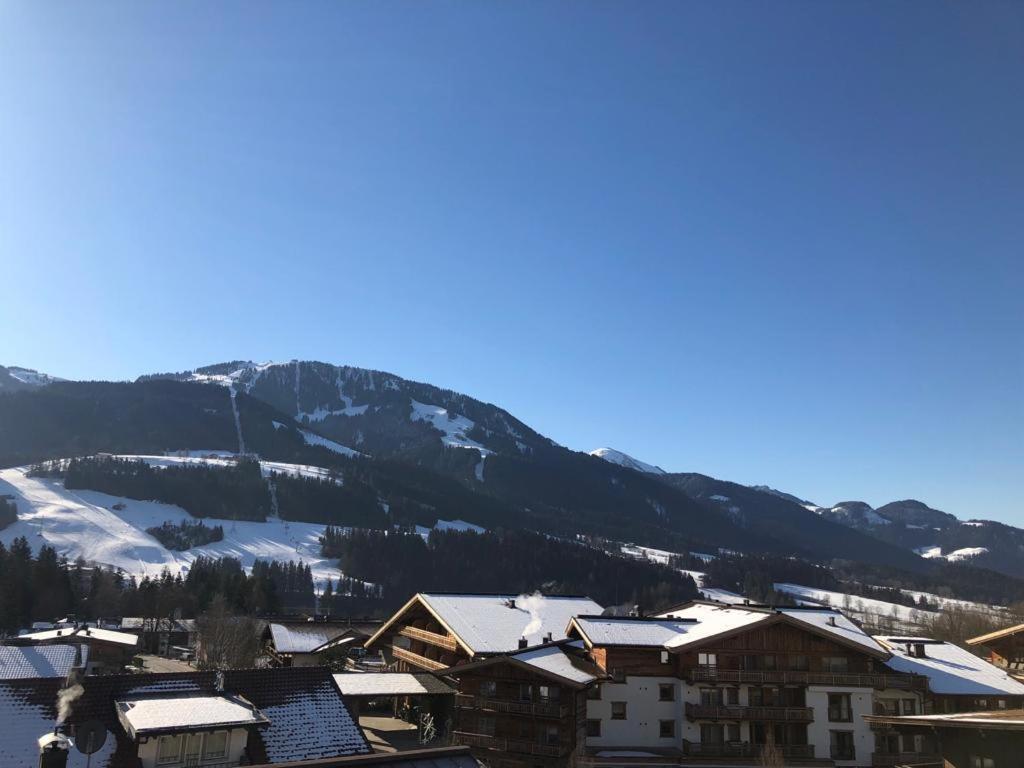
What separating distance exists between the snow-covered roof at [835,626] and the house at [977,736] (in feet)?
95.4

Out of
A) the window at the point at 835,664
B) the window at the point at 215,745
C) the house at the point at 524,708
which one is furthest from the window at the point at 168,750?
the window at the point at 835,664

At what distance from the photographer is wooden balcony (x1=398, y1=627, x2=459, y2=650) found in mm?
53062

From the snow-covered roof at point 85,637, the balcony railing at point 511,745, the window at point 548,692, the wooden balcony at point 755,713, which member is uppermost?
the window at point 548,692

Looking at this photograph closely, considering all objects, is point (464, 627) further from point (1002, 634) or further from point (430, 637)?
point (1002, 634)

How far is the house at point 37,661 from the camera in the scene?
125 feet

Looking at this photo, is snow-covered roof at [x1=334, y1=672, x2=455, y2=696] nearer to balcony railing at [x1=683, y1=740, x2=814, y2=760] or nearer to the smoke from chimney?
balcony railing at [x1=683, y1=740, x2=814, y2=760]

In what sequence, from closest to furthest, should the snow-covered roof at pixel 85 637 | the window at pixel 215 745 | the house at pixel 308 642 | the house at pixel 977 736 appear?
the house at pixel 977 736 → the window at pixel 215 745 → the house at pixel 308 642 → the snow-covered roof at pixel 85 637

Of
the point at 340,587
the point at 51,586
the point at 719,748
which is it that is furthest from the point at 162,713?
the point at 340,587

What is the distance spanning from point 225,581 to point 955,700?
375 feet

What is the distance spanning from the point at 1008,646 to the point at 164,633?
3807 inches

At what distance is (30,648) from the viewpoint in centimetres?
4050

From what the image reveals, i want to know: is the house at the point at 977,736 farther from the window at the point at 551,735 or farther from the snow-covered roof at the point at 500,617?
the snow-covered roof at the point at 500,617

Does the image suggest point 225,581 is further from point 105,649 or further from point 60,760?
point 60,760

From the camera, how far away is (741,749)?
46031 mm
